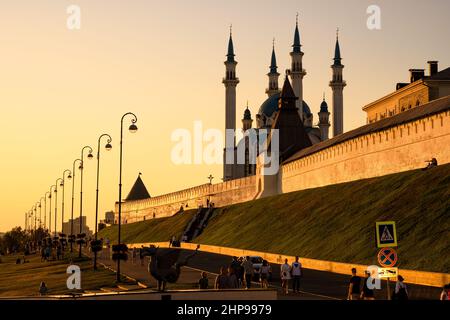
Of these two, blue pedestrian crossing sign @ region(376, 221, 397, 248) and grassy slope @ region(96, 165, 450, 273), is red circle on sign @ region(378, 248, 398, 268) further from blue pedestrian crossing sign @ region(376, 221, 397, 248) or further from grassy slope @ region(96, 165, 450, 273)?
grassy slope @ region(96, 165, 450, 273)

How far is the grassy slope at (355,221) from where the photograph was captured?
44719 mm

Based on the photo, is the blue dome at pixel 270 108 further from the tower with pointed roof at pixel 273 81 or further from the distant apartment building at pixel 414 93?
the distant apartment building at pixel 414 93

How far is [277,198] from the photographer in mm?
85062

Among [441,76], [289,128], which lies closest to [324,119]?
[289,128]

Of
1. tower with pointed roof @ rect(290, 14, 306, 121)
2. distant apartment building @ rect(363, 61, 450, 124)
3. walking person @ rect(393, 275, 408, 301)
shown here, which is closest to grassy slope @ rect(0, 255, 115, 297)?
walking person @ rect(393, 275, 408, 301)

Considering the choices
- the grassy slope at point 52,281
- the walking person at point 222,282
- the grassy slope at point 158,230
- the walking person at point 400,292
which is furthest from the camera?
the grassy slope at point 158,230

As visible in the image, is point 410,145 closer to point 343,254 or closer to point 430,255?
point 343,254

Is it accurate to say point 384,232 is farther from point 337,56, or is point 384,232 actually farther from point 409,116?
point 337,56

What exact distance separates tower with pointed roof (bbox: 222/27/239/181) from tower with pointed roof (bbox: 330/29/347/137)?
615 inches

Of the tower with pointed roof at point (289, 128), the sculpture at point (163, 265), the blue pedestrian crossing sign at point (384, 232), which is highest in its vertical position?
the tower with pointed roof at point (289, 128)

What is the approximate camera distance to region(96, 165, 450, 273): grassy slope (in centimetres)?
4472

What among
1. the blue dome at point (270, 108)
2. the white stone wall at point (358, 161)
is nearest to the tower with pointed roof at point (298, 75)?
the blue dome at point (270, 108)

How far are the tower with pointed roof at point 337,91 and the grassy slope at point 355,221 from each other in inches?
2192

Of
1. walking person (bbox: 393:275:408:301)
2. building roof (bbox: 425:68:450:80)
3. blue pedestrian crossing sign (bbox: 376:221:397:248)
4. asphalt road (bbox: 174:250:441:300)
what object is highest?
building roof (bbox: 425:68:450:80)
